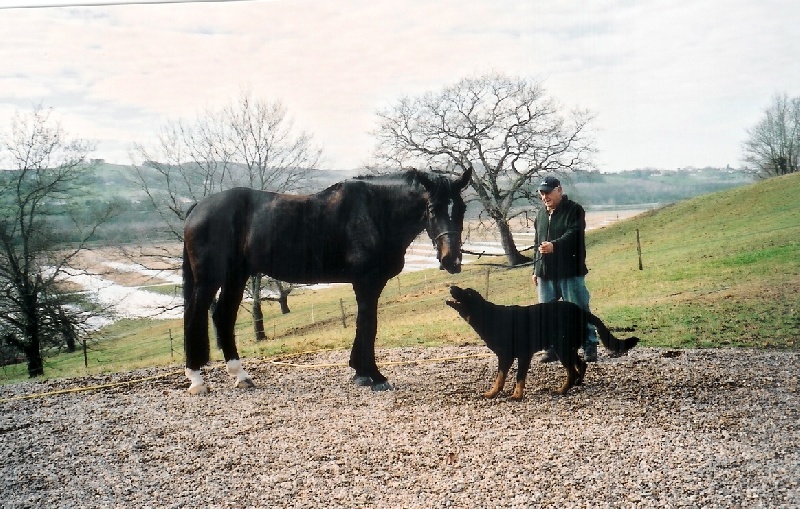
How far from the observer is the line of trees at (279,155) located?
4.41 m

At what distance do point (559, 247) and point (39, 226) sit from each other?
4656 mm

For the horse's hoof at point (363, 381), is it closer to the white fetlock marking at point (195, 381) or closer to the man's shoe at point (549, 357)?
the white fetlock marking at point (195, 381)

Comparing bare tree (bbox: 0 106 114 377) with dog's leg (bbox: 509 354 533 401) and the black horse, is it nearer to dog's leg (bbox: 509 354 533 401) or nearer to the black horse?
the black horse

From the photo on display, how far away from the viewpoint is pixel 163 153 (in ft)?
15.3

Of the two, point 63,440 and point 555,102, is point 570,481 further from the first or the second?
point 63,440

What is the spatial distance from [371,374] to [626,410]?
2.00 m

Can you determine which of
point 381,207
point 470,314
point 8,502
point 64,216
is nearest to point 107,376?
point 64,216

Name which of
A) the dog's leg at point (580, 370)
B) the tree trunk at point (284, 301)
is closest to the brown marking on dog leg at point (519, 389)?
the dog's leg at point (580, 370)

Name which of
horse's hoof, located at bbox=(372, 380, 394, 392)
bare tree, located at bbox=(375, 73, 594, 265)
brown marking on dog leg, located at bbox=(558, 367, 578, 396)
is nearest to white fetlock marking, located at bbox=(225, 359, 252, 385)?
horse's hoof, located at bbox=(372, 380, 394, 392)

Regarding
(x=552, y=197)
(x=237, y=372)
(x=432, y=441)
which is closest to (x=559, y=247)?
(x=552, y=197)

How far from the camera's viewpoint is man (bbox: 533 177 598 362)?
4.05 m

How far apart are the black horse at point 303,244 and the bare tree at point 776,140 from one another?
111 inches

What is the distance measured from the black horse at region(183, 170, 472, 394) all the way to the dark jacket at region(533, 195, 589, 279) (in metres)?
0.99

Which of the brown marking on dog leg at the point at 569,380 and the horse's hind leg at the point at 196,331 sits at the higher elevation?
the horse's hind leg at the point at 196,331
